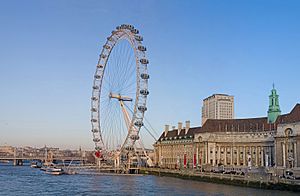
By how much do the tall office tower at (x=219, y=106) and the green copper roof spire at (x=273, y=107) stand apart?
3444 inches

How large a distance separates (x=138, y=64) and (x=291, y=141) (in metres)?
25.2

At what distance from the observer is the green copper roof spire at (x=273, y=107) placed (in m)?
86.0

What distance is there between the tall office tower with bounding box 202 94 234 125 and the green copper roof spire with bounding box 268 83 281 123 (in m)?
87.5

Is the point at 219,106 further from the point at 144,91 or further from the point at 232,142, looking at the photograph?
the point at 144,91

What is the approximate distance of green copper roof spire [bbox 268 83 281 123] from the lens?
282ft

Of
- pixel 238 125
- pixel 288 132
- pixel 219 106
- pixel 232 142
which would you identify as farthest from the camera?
pixel 219 106

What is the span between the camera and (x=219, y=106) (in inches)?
7254

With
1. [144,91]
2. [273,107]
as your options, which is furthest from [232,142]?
[144,91]

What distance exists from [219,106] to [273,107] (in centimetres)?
9642

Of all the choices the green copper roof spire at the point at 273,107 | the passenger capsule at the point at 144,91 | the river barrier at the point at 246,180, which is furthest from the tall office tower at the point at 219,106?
the passenger capsule at the point at 144,91

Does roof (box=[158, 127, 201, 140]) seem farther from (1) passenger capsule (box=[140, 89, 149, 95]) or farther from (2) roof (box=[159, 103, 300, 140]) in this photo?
(1) passenger capsule (box=[140, 89, 149, 95])

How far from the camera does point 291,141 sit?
67.4 metres

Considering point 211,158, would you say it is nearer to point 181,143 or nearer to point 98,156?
point 181,143

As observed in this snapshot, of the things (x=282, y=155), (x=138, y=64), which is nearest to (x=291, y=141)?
(x=282, y=155)
